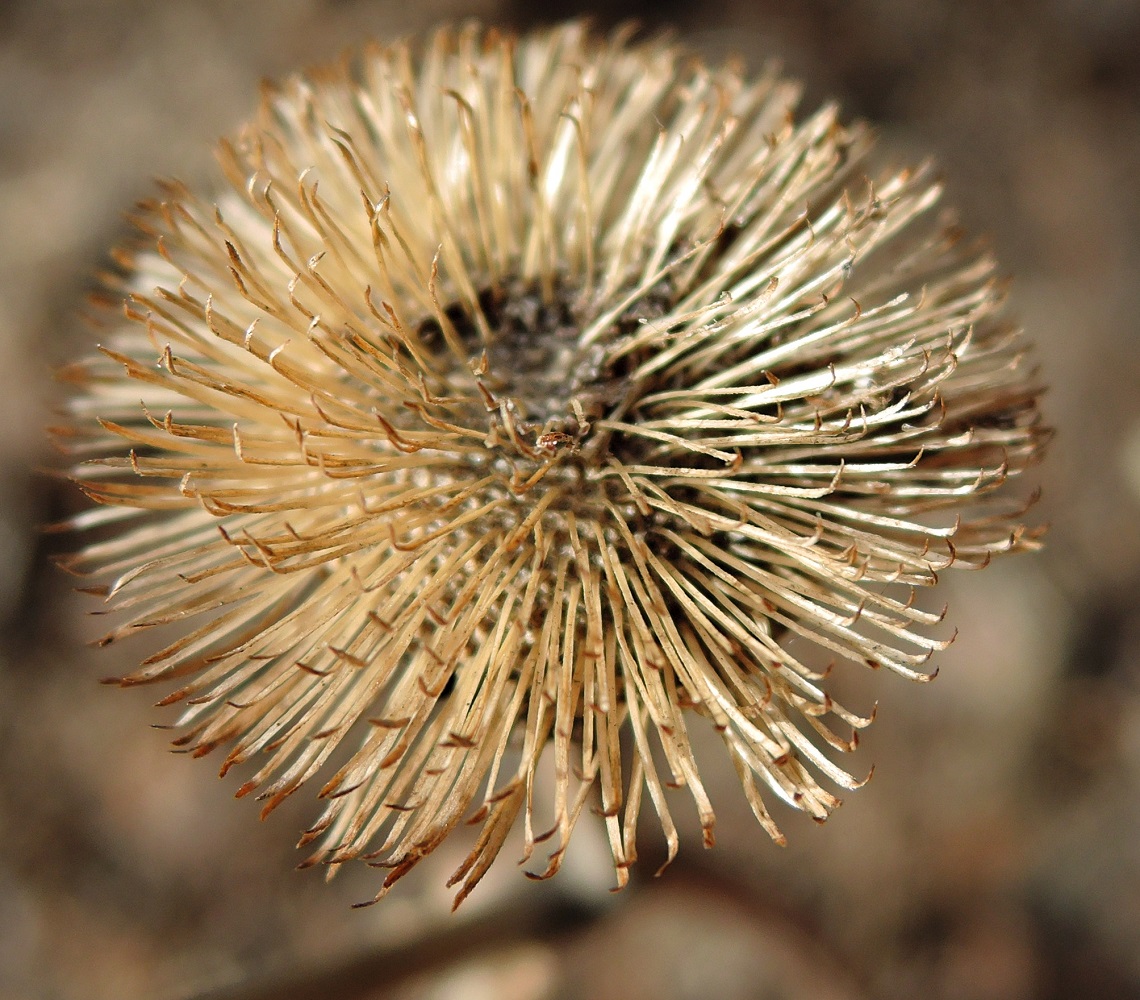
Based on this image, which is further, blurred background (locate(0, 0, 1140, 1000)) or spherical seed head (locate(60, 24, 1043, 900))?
blurred background (locate(0, 0, 1140, 1000))

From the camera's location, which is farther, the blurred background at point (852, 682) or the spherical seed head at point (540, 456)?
the blurred background at point (852, 682)

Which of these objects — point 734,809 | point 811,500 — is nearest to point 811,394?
point 811,500

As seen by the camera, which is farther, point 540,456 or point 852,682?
point 852,682

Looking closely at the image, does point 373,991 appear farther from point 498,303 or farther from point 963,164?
point 963,164

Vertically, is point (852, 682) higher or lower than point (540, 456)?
lower
